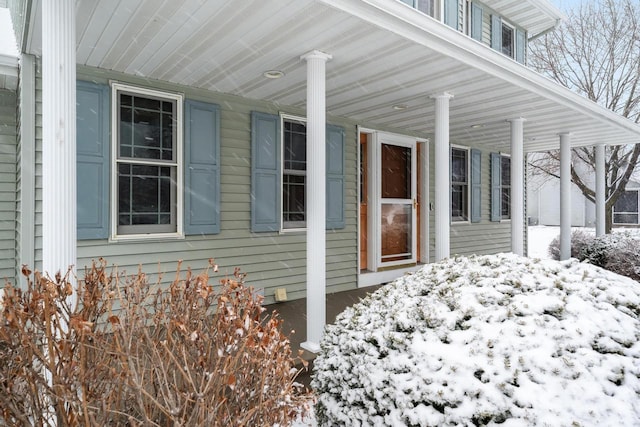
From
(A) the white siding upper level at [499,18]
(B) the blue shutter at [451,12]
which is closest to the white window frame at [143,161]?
(A) the white siding upper level at [499,18]

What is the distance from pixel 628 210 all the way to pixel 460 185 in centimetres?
1660

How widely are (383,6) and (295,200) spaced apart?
10.1 ft

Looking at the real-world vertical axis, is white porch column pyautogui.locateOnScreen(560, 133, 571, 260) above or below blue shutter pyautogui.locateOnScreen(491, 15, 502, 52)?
below

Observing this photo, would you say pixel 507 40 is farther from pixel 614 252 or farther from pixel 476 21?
pixel 614 252

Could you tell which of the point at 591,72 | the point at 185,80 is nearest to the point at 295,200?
the point at 185,80


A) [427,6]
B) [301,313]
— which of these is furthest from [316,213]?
[427,6]

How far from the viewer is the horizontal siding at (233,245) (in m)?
4.21

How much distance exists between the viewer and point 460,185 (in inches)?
327

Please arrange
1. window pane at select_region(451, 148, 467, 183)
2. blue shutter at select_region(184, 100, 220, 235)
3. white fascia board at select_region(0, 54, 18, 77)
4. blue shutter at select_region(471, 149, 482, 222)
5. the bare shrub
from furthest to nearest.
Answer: blue shutter at select_region(471, 149, 482, 222), window pane at select_region(451, 148, 467, 183), blue shutter at select_region(184, 100, 220, 235), white fascia board at select_region(0, 54, 18, 77), the bare shrub

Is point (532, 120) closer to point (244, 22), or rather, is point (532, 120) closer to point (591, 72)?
point (244, 22)

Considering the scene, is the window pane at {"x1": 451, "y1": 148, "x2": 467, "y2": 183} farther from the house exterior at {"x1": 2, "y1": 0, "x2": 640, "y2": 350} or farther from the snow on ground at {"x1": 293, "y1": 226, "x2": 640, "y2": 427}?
the snow on ground at {"x1": 293, "y1": 226, "x2": 640, "y2": 427}

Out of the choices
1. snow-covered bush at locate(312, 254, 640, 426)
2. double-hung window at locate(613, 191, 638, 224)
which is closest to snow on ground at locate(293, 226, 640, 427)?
snow-covered bush at locate(312, 254, 640, 426)

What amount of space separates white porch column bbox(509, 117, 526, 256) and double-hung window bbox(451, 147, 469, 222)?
6.12 ft

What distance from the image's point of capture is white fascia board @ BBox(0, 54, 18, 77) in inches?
152
